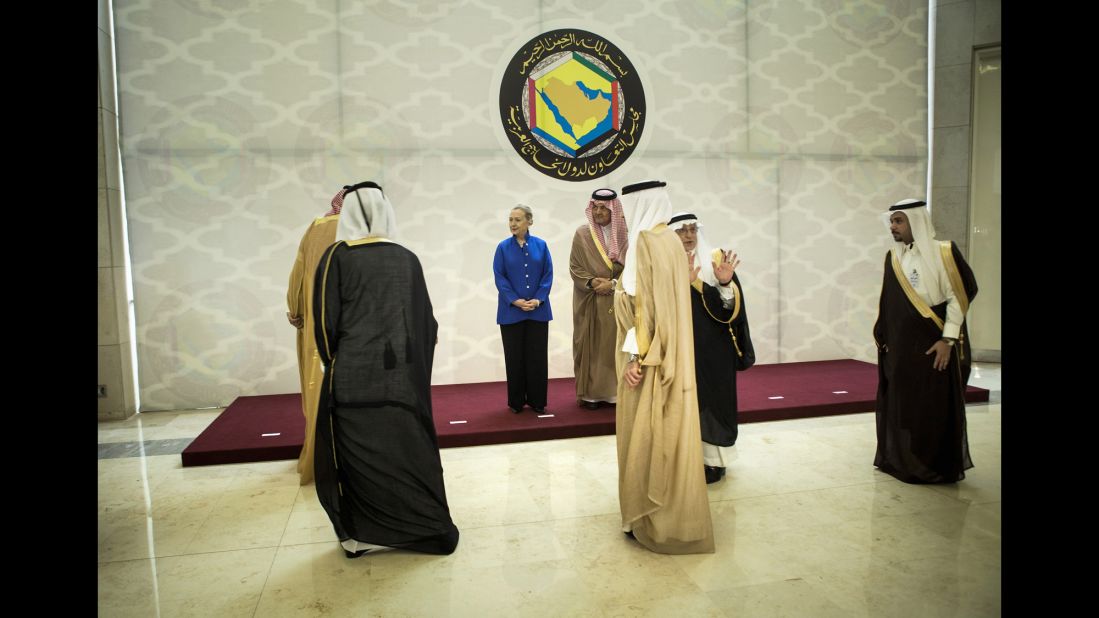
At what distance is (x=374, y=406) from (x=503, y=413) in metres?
2.18

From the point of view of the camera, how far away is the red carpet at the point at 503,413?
4.05m

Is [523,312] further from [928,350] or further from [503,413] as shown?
[928,350]

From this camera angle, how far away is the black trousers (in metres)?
4.68

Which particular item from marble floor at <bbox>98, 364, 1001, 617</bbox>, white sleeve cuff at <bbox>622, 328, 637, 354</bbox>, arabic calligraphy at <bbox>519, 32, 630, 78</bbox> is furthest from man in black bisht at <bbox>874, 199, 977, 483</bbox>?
arabic calligraphy at <bbox>519, 32, 630, 78</bbox>

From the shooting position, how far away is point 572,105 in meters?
5.81

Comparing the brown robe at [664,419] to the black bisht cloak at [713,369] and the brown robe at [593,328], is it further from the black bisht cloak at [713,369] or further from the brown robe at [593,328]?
the brown robe at [593,328]

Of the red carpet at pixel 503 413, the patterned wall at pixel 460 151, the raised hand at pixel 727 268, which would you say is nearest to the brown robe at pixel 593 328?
the red carpet at pixel 503 413

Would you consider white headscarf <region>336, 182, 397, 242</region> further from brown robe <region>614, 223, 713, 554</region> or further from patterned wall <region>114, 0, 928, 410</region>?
patterned wall <region>114, 0, 928, 410</region>

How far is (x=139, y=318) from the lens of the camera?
523cm
